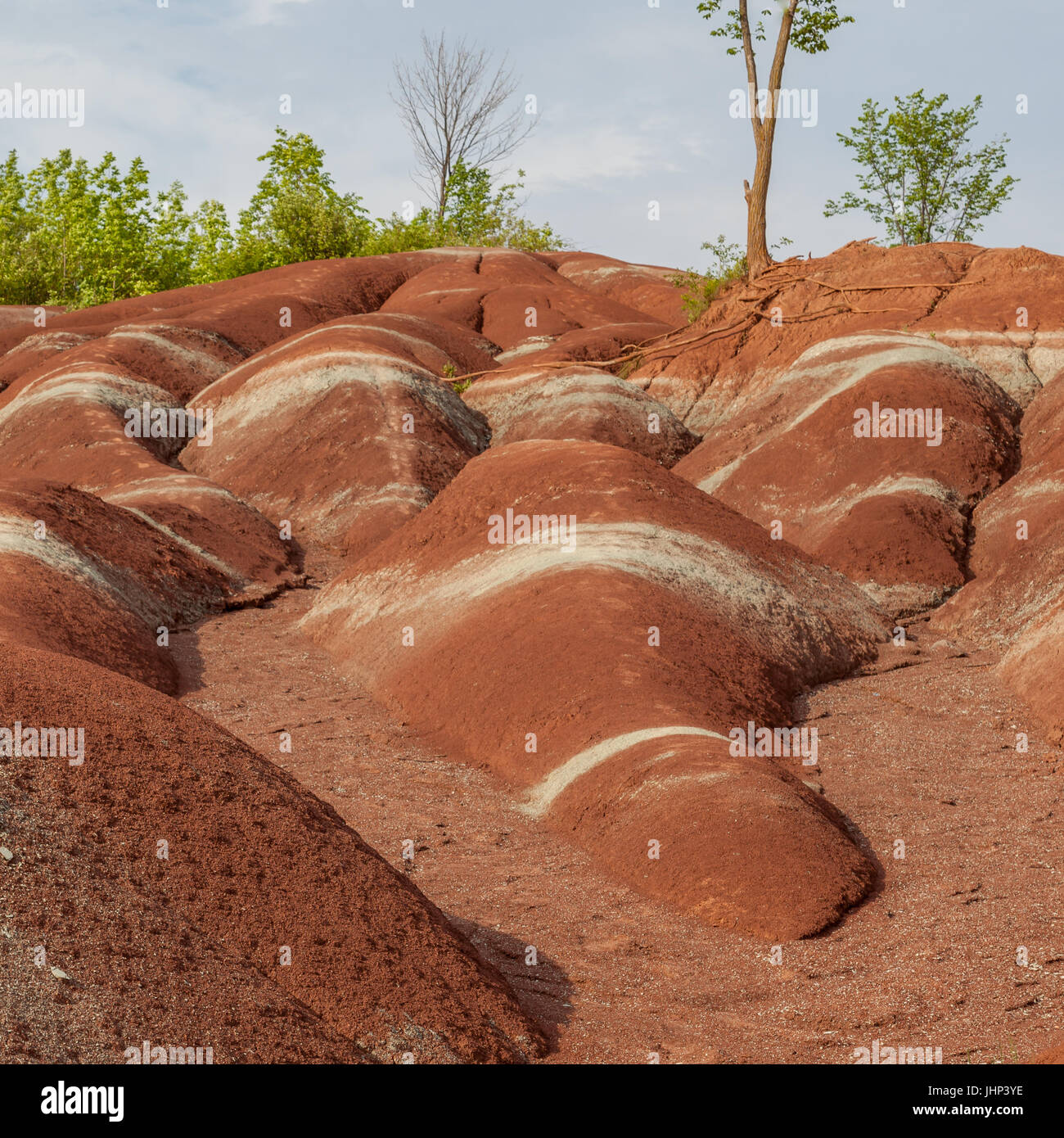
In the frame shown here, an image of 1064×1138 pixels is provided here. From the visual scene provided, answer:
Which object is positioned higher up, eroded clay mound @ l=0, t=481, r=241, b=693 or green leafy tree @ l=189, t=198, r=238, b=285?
green leafy tree @ l=189, t=198, r=238, b=285

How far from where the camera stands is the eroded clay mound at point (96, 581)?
13.3m

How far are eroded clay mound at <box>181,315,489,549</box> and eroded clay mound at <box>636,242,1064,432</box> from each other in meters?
5.13

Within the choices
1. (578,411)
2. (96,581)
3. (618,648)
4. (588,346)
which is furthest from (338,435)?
(618,648)

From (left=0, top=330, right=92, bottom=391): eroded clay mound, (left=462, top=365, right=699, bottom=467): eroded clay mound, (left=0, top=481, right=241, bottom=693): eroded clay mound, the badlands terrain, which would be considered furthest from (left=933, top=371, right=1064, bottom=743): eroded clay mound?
(left=0, top=330, right=92, bottom=391): eroded clay mound

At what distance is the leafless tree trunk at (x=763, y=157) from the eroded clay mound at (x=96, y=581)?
15606mm

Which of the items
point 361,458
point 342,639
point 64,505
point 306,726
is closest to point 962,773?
point 306,726

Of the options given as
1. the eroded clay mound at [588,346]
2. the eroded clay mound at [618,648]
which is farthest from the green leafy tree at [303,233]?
the eroded clay mound at [618,648]

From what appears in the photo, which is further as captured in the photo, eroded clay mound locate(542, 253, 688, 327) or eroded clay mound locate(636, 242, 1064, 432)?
eroded clay mound locate(542, 253, 688, 327)

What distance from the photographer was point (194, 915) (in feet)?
18.7

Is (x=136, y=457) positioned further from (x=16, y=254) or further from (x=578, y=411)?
(x=16, y=254)

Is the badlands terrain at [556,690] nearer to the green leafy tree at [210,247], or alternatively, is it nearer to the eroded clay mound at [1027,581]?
the eroded clay mound at [1027,581]

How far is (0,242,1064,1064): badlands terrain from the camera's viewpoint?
592 centimetres

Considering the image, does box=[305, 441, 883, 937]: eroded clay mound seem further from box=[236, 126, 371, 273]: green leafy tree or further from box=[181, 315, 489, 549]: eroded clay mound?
box=[236, 126, 371, 273]: green leafy tree

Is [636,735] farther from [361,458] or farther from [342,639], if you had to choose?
[361,458]
